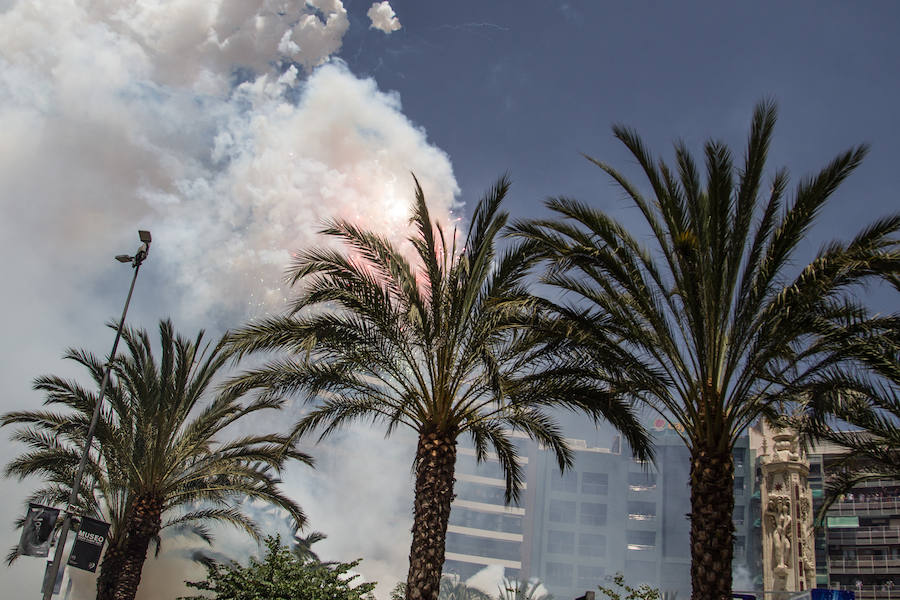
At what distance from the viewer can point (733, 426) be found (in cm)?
1189

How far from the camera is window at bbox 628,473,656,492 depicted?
10662 centimetres

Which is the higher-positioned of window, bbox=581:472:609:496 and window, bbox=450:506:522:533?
window, bbox=581:472:609:496

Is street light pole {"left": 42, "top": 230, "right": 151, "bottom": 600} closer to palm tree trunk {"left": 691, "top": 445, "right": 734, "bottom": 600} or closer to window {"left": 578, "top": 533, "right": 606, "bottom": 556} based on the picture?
palm tree trunk {"left": 691, "top": 445, "right": 734, "bottom": 600}

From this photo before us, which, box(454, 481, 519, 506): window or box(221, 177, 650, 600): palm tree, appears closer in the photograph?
box(221, 177, 650, 600): palm tree

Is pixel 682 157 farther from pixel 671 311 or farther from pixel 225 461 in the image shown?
pixel 225 461

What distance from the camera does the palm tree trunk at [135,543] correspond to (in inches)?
766

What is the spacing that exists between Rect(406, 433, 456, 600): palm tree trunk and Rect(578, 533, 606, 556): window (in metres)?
98.8

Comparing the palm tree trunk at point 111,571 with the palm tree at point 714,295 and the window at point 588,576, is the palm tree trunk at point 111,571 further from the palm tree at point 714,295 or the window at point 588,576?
the window at point 588,576

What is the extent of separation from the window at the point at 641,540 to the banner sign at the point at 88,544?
9724 centimetres

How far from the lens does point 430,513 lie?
1388cm

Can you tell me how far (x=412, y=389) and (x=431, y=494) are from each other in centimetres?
193

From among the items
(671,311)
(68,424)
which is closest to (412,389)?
(671,311)

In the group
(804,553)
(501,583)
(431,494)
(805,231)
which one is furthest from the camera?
(501,583)

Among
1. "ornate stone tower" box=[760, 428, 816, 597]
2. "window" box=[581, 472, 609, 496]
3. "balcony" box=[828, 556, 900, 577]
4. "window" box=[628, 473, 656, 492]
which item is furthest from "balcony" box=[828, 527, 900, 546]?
"window" box=[581, 472, 609, 496]
